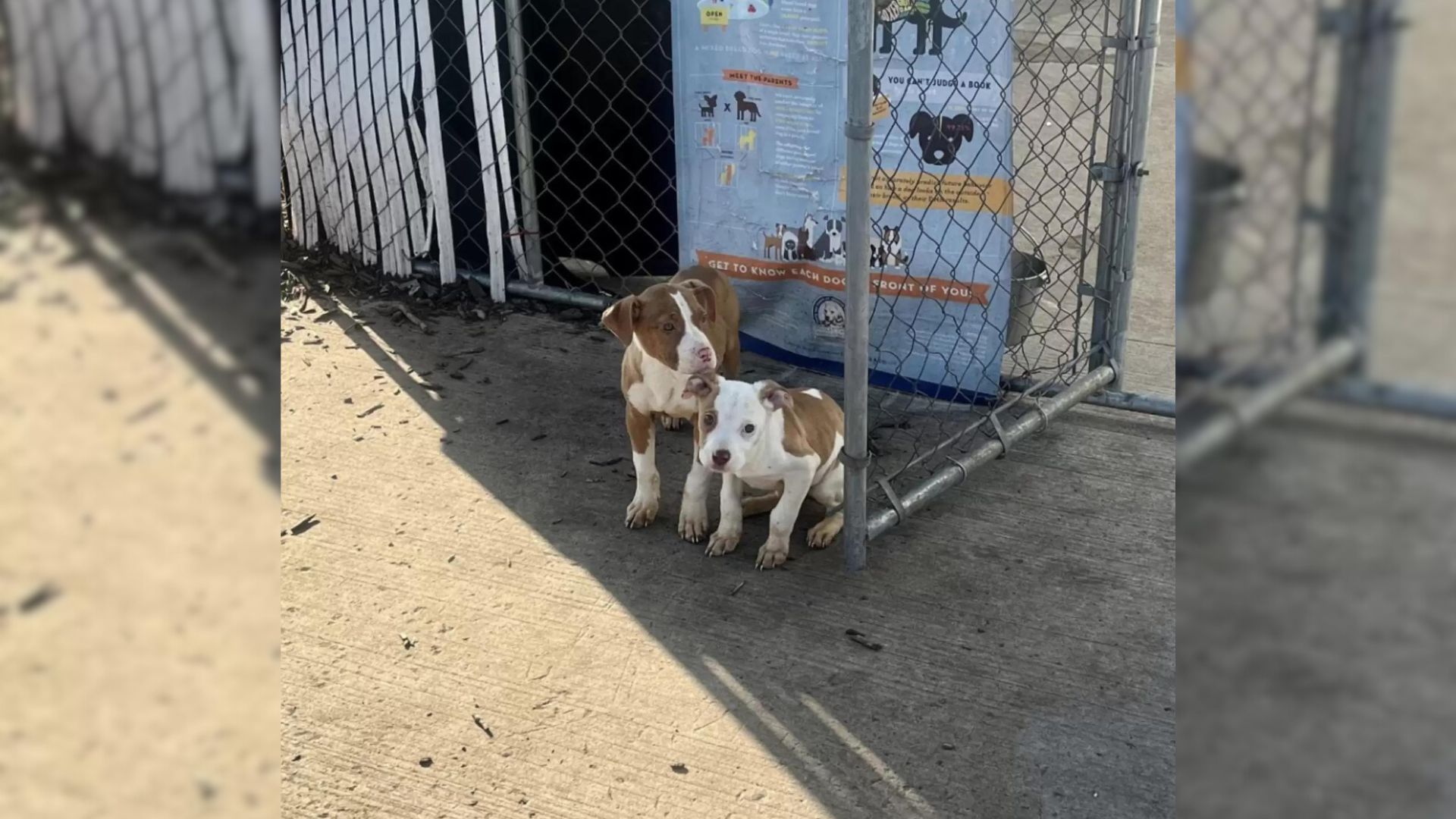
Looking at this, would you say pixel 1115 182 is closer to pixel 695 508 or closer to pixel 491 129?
pixel 695 508

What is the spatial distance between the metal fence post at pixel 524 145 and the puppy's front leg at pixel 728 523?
6.83 feet

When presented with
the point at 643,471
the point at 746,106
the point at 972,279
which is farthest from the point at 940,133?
the point at 643,471

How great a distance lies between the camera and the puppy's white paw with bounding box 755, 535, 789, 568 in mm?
3625

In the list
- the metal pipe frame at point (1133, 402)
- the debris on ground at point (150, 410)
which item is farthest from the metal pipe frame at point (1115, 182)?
the debris on ground at point (150, 410)

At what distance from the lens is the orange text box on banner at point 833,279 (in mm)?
4414

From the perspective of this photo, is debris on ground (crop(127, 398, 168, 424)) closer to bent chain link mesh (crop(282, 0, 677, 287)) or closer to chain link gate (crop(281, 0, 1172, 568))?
chain link gate (crop(281, 0, 1172, 568))

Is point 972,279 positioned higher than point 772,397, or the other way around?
point 972,279

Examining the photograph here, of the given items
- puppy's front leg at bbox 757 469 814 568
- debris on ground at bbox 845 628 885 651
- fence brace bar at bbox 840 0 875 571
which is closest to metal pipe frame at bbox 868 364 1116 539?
fence brace bar at bbox 840 0 875 571

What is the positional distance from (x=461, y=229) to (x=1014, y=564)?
3043 mm

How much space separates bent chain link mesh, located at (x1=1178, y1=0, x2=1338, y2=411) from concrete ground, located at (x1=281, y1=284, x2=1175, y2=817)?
7.80ft

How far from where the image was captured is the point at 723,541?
3689mm

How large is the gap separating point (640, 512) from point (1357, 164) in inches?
136

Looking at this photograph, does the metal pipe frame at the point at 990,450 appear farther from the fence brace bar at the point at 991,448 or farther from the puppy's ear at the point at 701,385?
the puppy's ear at the point at 701,385

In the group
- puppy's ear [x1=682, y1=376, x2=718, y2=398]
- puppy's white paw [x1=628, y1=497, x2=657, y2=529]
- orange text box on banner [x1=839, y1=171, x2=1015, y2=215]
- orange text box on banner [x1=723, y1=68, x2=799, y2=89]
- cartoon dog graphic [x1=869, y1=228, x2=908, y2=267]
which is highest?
orange text box on banner [x1=723, y1=68, x2=799, y2=89]
